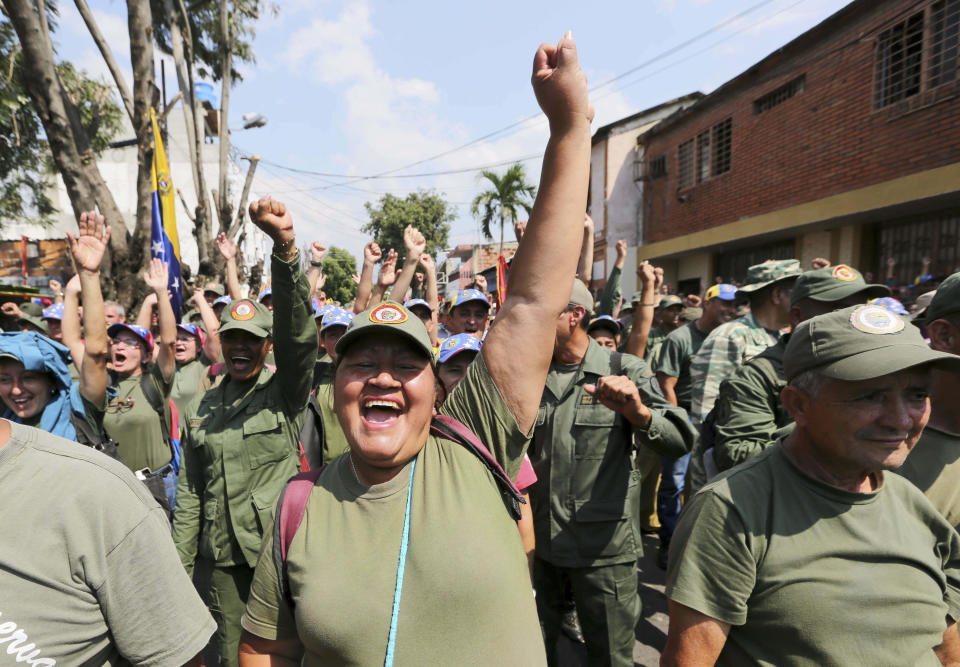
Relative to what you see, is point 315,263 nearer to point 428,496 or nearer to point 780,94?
point 428,496

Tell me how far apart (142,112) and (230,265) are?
17.2 ft

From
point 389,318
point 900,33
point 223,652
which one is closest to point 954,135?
point 900,33

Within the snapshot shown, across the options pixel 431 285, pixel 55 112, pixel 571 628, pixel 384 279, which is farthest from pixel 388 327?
pixel 55 112

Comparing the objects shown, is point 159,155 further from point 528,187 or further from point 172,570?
point 528,187

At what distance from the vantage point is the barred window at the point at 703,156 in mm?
14156

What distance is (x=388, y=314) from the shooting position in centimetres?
145

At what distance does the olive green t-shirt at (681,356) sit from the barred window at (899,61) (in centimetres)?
721

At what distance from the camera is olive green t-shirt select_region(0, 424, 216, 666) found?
1182 mm

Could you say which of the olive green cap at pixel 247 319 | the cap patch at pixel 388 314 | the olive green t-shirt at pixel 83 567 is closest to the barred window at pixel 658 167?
the olive green cap at pixel 247 319

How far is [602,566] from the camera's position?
2799 mm

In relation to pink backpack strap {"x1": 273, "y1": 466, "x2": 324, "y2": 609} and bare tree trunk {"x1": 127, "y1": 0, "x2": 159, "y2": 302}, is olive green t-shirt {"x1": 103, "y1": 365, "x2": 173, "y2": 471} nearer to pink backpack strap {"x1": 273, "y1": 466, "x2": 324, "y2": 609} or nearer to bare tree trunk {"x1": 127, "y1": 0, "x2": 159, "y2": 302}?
pink backpack strap {"x1": 273, "y1": 466, "x2": 324, "y2": 609}

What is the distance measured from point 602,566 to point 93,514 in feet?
7.47

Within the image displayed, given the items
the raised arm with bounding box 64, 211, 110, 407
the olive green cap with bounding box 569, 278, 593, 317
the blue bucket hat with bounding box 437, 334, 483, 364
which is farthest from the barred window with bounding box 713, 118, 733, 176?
the raised arm with bounding box 64, 211, 110, 407

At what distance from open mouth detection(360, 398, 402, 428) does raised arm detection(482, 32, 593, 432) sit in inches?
10.7
